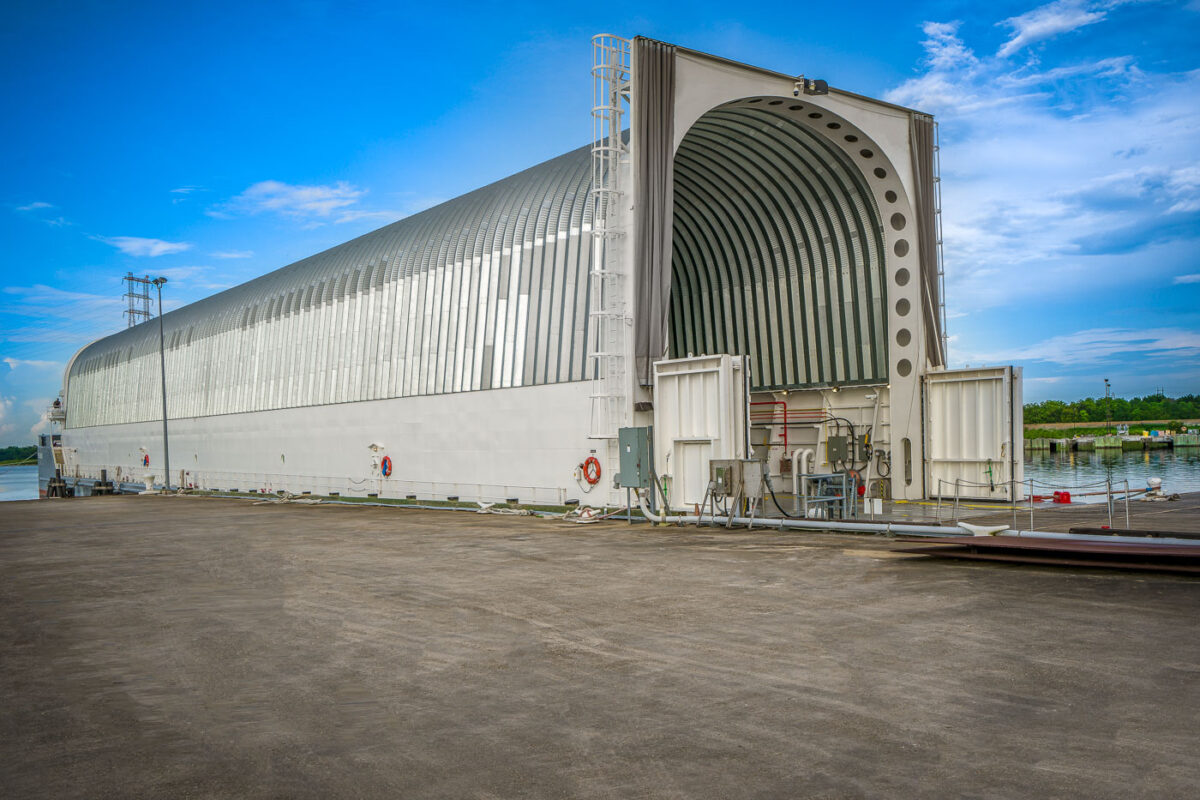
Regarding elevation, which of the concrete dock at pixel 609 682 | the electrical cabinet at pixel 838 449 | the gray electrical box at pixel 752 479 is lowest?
the concrete dock at pixel 609 682

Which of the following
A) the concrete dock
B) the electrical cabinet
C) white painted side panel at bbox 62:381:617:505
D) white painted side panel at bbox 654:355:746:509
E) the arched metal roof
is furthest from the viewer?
the arched metal roof

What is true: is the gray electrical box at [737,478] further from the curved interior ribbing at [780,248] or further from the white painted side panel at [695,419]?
the curved interior ribbing at [780,248]

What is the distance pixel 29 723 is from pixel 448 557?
362 inches

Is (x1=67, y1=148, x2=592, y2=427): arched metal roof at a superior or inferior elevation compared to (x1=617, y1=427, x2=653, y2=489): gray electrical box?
superior

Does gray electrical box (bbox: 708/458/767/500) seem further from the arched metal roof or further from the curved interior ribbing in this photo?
the curved interior ribbing

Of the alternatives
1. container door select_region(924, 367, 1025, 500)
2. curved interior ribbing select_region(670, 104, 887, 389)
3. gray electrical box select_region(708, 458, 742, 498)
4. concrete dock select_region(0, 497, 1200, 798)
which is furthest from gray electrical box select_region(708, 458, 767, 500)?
curved interior ribbing select_region(670, 104, 887, 389)

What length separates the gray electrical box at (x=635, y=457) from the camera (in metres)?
21.0

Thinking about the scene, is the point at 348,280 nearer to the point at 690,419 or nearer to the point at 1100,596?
the point at 690,419

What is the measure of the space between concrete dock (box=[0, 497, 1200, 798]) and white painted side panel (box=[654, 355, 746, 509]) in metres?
6.49

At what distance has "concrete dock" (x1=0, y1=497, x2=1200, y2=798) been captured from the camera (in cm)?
513

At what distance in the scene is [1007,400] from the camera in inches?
870

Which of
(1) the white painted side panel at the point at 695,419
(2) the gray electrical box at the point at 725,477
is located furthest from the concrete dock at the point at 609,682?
(1) the white painted side panel at the point at 695,419

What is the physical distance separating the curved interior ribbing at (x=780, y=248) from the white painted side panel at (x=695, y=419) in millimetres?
6944

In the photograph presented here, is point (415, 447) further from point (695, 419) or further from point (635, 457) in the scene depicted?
point (695, 419)
